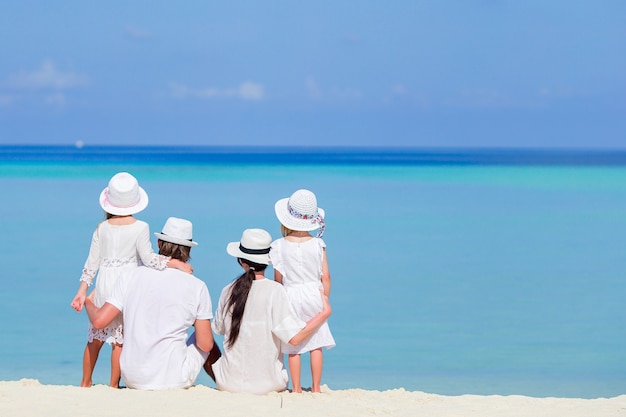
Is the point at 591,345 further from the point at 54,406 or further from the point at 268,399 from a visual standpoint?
the point at 54,406

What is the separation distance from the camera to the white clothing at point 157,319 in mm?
4918

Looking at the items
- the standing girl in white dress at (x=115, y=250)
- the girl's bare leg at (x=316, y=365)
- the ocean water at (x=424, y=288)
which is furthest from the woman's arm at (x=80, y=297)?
the ocean water at (x=424, y=288)

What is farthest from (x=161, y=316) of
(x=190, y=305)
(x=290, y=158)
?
(x=290, y=158)

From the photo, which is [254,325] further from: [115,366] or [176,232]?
[115,366]

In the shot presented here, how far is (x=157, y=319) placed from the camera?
4.93 meters

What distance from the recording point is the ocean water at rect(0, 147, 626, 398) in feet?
24.5

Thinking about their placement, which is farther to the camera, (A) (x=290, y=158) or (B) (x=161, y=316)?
(A) (x=290, y=158)

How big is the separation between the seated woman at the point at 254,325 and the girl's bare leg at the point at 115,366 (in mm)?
570

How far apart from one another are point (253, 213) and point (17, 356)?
13603mm

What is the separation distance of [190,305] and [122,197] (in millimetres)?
747

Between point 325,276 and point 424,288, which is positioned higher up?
point 424,288

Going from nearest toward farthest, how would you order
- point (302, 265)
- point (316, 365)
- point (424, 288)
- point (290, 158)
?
point (302, 265) → point (316, 365) → point (424, 288) → point (290, 158)

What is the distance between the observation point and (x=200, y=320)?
5.00 m

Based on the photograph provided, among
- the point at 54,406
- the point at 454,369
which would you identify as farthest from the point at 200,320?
the point at 454,369
